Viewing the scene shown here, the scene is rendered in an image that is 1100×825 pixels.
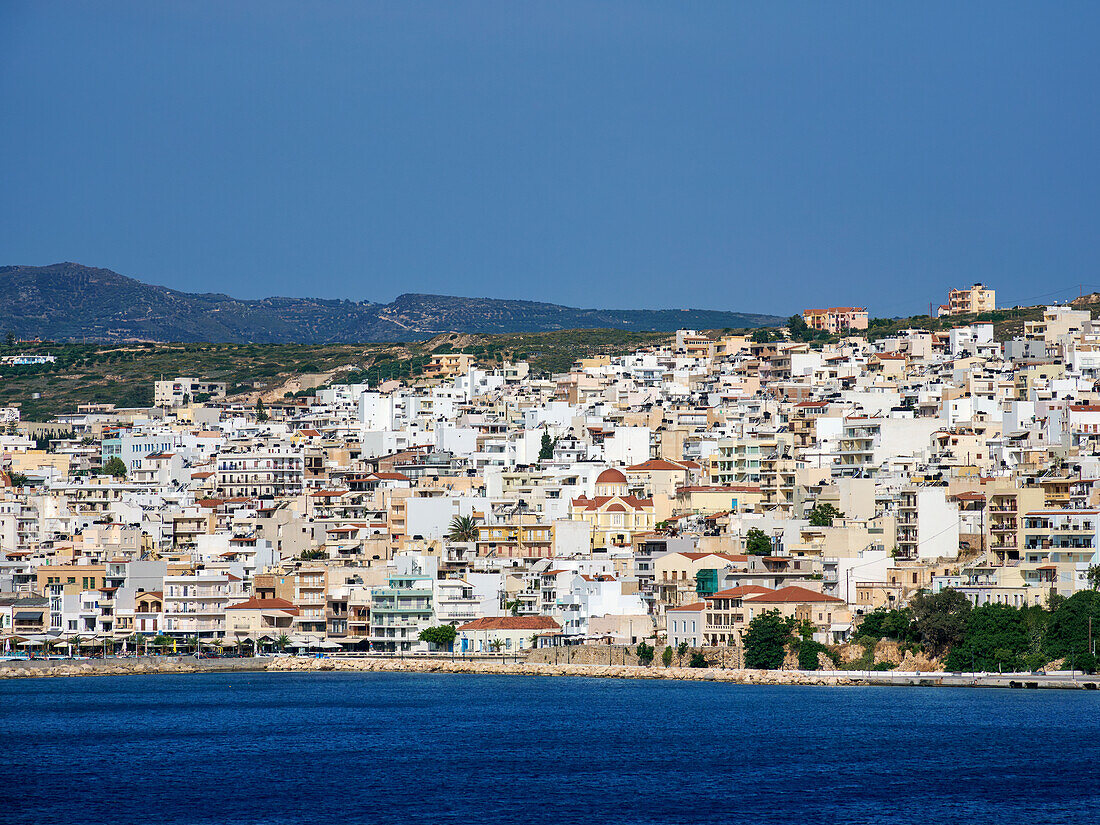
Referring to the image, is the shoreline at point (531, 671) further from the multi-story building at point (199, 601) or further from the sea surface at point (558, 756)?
the multi-story building at point (199, 601)

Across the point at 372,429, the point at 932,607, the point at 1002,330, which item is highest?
the point at 1002,330

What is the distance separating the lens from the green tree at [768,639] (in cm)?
7294

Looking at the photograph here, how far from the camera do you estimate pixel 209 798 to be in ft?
156

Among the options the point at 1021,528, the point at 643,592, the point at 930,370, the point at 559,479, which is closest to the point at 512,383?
the point at 930,370

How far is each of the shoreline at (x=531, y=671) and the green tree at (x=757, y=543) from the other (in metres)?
6.37

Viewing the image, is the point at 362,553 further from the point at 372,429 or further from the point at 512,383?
the point at 512,383

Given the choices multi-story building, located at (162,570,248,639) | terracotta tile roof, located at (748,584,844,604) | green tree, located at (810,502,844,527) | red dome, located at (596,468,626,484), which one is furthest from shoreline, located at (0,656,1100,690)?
red dome, located at (596,468,626,484)

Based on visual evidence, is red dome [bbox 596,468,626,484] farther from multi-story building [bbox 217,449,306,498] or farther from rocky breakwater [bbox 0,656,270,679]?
multi-story building [bbox 217,449,306,498]

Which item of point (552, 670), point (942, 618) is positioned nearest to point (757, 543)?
point (552, 670)

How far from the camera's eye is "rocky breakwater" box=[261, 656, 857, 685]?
72.9 metres

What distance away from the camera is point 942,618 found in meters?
69.0

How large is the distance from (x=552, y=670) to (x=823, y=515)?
1285 centimetres

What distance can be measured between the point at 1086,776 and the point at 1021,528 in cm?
2533

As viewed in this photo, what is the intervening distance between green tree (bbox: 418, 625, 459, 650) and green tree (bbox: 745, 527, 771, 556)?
1295 centimetres
